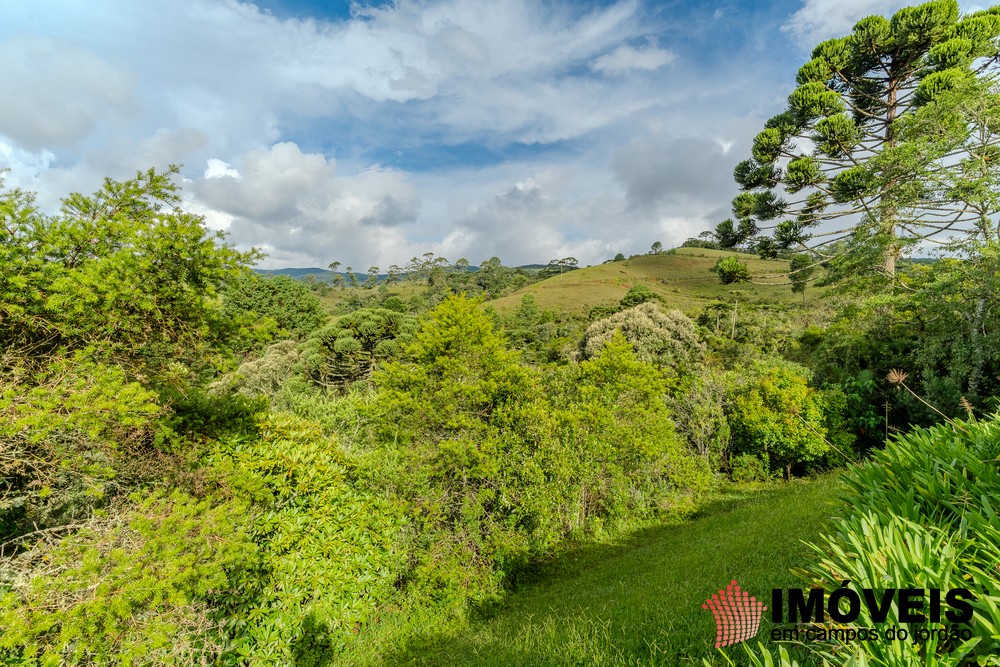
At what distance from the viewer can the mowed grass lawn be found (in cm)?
422

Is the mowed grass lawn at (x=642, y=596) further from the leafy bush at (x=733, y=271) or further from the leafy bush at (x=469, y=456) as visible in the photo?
the leafy bush at (x=733, y=271)

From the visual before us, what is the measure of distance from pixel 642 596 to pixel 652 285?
263 feet

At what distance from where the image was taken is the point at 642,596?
5898mm

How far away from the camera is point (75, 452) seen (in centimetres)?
466

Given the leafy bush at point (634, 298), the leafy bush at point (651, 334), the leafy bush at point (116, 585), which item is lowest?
the leafy bush at point (116, 585)

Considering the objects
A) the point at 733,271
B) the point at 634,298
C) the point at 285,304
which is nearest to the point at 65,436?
the point at 733,271

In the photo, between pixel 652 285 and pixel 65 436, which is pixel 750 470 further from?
pixel 652 285

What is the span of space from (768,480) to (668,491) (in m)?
5.42

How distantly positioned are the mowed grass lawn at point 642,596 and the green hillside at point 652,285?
50856 mm

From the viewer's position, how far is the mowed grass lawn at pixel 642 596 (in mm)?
4219

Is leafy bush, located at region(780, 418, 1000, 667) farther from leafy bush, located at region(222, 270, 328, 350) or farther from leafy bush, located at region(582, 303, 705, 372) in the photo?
leafy bush, located at region(222, 270, 328, 350)

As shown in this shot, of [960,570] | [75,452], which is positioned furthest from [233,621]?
Answer: [960,570]

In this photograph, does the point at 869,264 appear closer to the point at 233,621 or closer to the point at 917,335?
the point at 917,335

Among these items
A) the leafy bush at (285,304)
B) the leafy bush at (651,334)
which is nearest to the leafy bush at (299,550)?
the leafy bush at (651,334)
